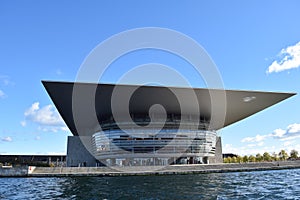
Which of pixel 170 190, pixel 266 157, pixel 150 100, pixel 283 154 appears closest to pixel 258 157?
pixel 266 157

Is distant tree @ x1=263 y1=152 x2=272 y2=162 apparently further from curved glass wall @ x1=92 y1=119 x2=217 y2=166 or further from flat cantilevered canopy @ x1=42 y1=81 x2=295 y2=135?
curved glass wall @ x1=92 y1=119 x2=217 y2=166

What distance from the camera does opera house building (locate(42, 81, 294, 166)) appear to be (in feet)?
102

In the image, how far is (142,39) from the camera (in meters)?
27.9

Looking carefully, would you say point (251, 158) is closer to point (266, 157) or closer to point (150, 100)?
point (266, 157)

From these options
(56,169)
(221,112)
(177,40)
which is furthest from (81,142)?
(177,40)

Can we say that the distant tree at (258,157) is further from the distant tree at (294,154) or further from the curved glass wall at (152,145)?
the curved glass wall at (152,145)

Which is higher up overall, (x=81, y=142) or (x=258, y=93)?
(x=258, y=93)

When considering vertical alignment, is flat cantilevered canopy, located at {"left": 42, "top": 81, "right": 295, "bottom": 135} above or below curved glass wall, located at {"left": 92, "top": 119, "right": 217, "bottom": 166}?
above

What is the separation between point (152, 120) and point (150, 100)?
595 cm

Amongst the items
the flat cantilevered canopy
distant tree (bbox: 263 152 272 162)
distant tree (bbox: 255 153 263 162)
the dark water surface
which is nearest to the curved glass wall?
the flat cantilevered canopy

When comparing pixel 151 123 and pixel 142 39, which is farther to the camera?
pixel 151 123

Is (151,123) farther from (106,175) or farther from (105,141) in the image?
(106,175)

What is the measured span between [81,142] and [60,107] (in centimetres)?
1300

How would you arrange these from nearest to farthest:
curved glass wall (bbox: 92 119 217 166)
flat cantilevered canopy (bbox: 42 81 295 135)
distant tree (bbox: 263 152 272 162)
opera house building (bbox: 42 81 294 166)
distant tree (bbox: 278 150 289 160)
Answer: flat cantilevered canopy (bbox: 42 81 295 135) → opera house building (bbox: 42 81 294 166) → curved glass wall (bbox: 92 119 217 166) → distant tree (bbox: 263 152 272 162) → distant tree (bbox: 278 150 289 160)
